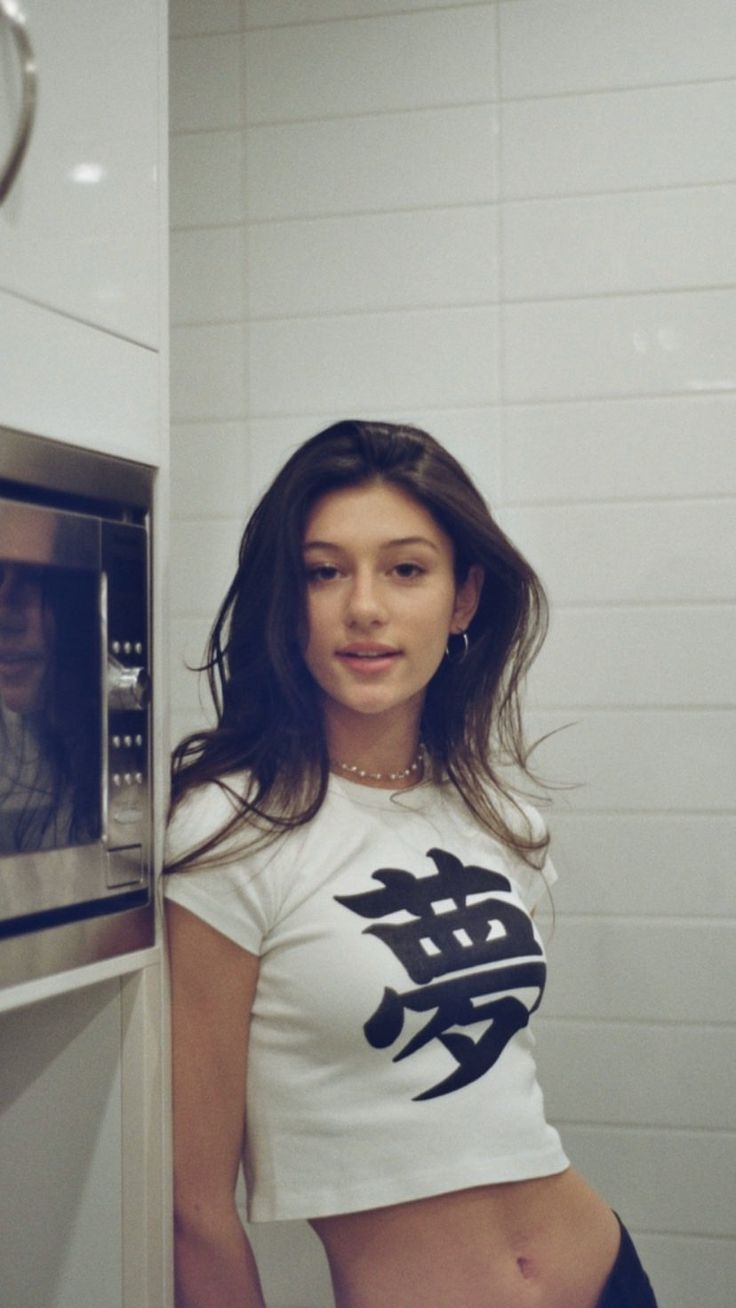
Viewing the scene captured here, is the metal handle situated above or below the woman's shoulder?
above

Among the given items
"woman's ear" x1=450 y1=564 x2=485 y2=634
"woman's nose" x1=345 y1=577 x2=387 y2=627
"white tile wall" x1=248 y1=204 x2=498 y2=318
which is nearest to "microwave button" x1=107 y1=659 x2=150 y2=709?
"woman's nose" x1=345 y1=577 x2=387 y2=627

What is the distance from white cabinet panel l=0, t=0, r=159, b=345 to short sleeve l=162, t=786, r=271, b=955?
407 mm

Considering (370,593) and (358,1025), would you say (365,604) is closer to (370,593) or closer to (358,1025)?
(370,593)

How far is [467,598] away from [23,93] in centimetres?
69

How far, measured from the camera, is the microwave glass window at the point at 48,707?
858 millimetres

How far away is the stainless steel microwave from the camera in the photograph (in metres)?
0.85

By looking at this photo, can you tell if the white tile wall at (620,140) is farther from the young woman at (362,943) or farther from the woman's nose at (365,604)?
the woman's nose at (365,604)

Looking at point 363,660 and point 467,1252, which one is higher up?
point 363,660

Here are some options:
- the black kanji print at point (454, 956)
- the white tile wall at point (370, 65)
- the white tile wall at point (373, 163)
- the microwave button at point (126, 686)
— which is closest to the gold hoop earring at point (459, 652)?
the black kanji print at point (454, 956)

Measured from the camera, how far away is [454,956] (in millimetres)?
1180

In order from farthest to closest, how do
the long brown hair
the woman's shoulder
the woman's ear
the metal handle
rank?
1. the woman's ear
2. the long brown hair
3. the woman's shoulder
4. the metal handle

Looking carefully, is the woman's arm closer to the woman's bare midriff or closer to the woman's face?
the woman's bare midriff

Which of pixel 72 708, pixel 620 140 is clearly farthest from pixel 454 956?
pixel 620 140

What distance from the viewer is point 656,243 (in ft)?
5.38
